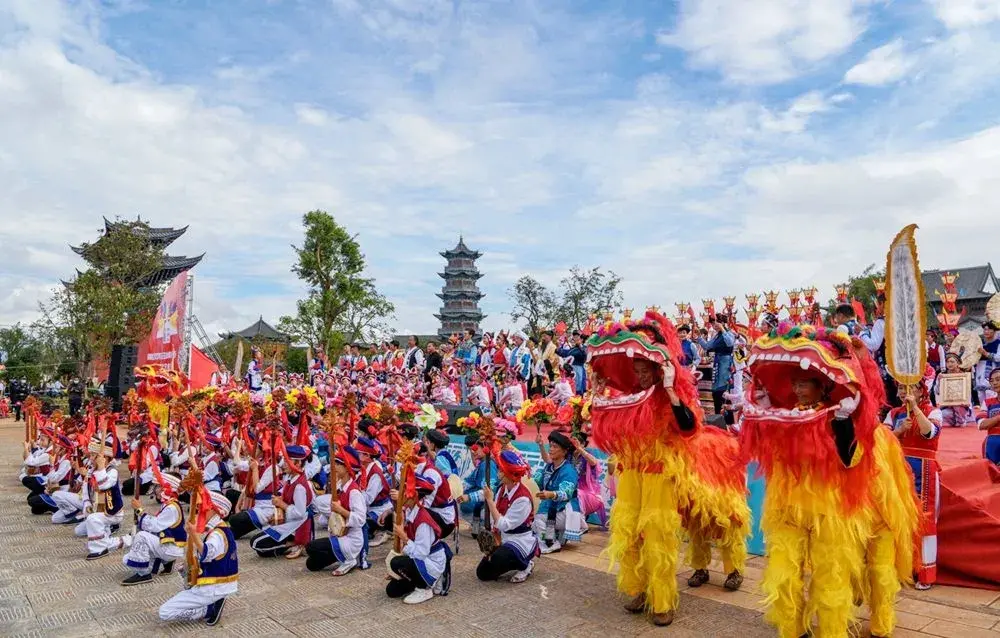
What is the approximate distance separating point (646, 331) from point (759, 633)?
2.16 metres

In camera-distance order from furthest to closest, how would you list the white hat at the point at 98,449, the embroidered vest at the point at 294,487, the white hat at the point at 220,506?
the white hat at the point at 98,449 < the embroidered vest at the point at 294,487 < the white hat at the point at 220,506

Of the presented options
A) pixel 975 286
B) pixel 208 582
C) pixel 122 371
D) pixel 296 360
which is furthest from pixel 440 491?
pixel 296 360

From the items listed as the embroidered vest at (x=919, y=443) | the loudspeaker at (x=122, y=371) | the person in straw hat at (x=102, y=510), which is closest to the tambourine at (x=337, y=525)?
the person in straw hat at (x=102, y=510)

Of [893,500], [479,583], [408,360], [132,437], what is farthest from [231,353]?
[893,500]

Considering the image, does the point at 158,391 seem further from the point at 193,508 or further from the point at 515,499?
the point at 515,499

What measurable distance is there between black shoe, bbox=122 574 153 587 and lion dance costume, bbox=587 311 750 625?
4331 mm

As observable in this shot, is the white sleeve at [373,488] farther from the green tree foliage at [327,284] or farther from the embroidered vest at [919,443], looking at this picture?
the green tree foliage at [327,284]

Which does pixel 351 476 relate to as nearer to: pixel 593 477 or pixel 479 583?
pixel 479 583

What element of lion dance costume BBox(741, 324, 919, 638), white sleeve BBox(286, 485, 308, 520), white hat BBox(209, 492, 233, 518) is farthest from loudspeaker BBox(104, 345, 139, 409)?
lion dance costume BBox(741, 324, 919, 638)

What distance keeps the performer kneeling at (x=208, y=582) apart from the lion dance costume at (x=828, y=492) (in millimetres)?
3836

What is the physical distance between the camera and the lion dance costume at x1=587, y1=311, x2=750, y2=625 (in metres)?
4.59

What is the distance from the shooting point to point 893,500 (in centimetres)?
398

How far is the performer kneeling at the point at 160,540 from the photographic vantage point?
5.85 m

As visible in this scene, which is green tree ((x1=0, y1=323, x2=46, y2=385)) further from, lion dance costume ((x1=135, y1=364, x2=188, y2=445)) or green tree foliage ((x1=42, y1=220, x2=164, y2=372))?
lion dance costume ((x1=135, y1=364, x2=188, y2=445))
